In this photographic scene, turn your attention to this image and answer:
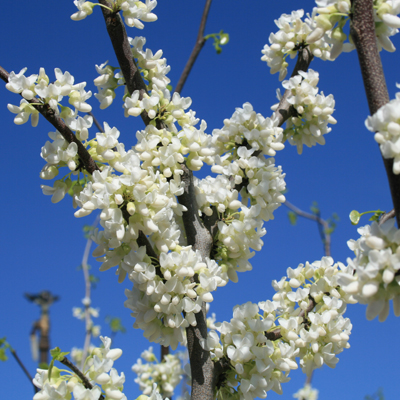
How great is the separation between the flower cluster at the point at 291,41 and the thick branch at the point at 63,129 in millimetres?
1859

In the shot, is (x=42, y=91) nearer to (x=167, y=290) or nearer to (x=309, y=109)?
(x=167, y=290)

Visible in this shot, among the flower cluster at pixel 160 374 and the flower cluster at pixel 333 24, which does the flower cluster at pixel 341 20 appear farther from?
the flower cluster at pixel 160 374

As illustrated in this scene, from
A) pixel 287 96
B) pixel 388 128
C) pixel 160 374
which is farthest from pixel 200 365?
pixel 160 374

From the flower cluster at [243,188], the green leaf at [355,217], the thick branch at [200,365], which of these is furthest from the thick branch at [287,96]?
the thick branch at [200,365]

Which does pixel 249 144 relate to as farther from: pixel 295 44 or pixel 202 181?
pixel 295 44

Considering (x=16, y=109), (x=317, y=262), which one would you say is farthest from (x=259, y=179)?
(x=16, y=109)

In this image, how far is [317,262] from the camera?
2717 millimetres

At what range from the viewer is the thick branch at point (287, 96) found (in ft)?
9.96

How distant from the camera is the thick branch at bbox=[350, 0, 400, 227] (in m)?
1.45

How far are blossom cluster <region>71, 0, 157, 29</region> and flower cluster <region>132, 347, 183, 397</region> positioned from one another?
4.60 m

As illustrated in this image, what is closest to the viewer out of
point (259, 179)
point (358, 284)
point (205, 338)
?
point (358, 284)

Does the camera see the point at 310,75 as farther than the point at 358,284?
Yes

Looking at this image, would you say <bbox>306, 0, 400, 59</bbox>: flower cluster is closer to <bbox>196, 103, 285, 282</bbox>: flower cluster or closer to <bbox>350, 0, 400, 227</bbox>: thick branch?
<bbox>350, 0, 400, 227</bbox>: thick branch

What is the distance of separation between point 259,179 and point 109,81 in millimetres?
1255
